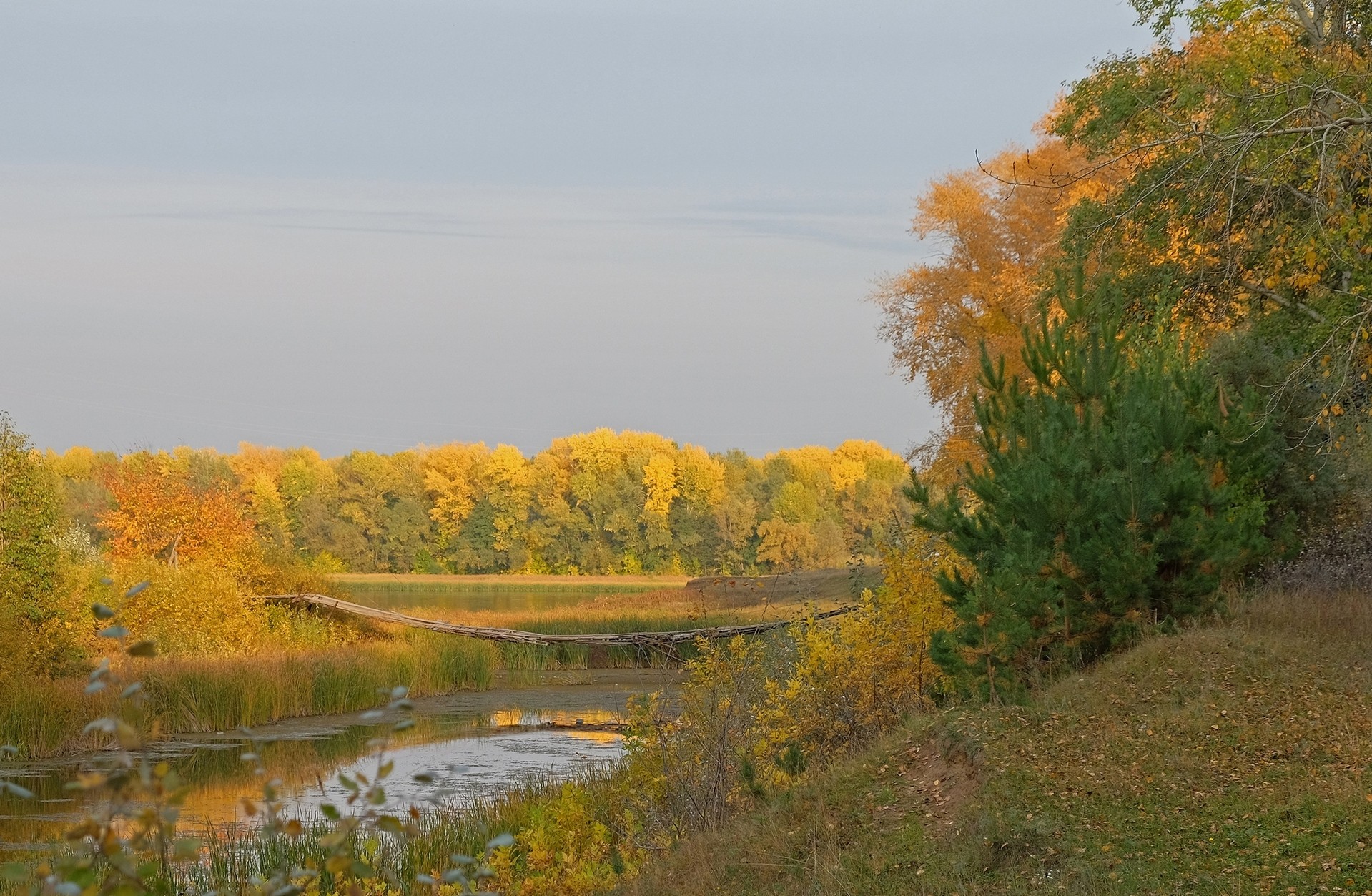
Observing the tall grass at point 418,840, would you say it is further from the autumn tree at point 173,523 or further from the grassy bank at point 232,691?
the autumn tree at point 173,523

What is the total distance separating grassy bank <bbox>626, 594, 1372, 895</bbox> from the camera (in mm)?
6352

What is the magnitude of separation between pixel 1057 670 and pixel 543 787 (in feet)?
17.0

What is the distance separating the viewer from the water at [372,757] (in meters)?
13.2

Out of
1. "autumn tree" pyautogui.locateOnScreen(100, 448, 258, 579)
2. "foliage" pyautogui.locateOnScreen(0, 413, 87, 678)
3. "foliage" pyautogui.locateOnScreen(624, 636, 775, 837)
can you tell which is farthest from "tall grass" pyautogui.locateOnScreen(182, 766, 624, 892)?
"autumn tree" pyautogui.locateOnScreen(100, 448, 258, 579)

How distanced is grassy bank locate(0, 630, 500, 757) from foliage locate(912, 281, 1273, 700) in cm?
840

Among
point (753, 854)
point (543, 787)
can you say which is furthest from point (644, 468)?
point (753, 854)

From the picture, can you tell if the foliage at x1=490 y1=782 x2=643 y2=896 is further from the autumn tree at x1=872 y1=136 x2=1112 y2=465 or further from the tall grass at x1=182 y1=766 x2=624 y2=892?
the autumn tree at x1=872 y1=136 x2=1112 y2=465

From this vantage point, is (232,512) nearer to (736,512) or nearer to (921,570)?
(921,570)

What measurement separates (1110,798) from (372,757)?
459 inches

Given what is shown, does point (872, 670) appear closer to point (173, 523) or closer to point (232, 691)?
point (232, 691)

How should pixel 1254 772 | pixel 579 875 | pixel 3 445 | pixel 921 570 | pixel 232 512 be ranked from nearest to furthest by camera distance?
pixel 1254 772, pixel 579 875, pixel 921 570, pixel 3 445, pixel 232 512

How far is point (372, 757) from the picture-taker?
54.9 ft

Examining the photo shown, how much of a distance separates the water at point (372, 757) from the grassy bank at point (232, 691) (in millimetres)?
490

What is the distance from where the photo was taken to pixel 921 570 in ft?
40.3
